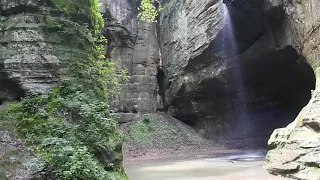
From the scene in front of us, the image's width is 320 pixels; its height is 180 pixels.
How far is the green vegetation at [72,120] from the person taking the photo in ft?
17.1

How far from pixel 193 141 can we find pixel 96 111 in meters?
14.4

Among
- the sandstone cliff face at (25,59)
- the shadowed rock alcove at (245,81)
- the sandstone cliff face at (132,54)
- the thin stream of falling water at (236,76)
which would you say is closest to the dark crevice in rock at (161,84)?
the sandstone cliff face at (132,54)

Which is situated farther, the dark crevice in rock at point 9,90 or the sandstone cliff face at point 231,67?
the sandstone cliff face at point 231,67

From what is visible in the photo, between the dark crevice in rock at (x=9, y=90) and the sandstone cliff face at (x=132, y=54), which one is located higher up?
the sandstone cliff face at (x=132, y=54)

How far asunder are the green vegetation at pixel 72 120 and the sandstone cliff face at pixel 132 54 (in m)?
14.7

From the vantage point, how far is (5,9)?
7.95 meters

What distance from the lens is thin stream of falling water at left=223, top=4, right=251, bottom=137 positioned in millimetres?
17384

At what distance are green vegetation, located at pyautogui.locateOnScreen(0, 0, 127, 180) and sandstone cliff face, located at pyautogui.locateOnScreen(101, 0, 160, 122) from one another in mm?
14744

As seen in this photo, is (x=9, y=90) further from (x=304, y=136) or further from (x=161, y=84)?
(x=161, y=84)

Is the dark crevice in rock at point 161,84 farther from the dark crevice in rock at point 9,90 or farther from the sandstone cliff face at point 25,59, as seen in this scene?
the dark crevice in rock at point 9,90

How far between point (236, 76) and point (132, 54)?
8494mm

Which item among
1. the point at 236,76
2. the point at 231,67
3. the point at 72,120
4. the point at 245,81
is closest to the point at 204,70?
the point at 231,67

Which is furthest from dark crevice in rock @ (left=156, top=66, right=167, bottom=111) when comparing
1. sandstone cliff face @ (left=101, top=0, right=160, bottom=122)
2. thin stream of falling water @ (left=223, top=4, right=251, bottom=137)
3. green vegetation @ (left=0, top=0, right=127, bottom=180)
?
green vegetation @ (left=0, top=0, right=127, bottom=180)

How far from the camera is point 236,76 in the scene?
19547 millimetres
